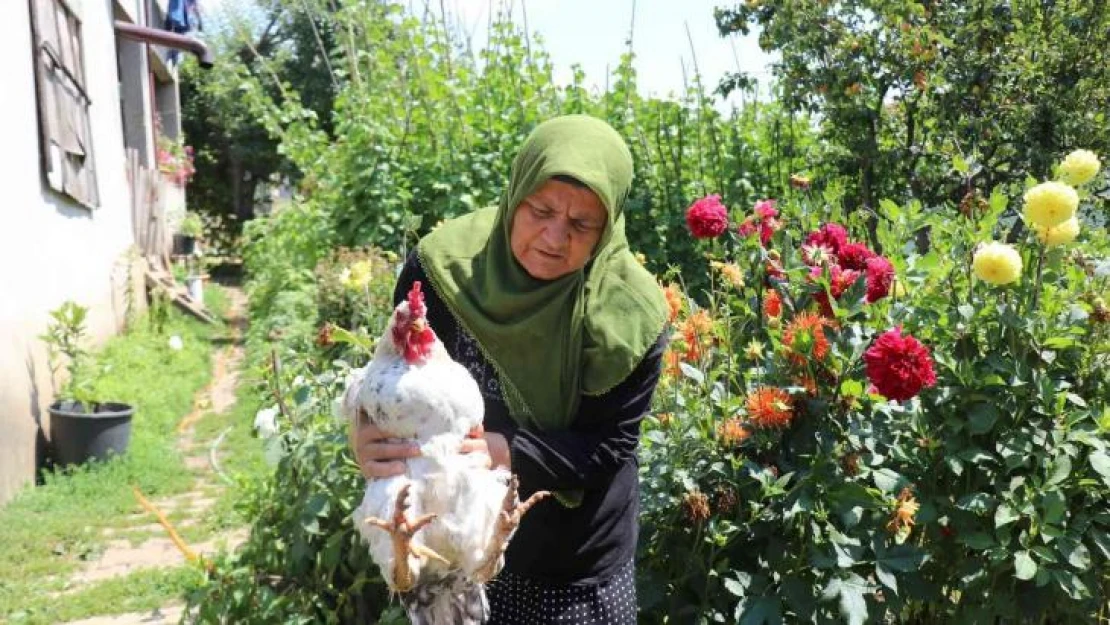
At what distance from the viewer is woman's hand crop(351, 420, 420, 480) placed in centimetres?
116

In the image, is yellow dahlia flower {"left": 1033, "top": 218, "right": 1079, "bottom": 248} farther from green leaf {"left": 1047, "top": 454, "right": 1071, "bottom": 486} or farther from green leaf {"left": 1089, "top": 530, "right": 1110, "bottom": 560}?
green leaf {"left": 1089, "top": 530, "right": 1110, "bottom": 560}

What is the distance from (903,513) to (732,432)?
0.41 metres

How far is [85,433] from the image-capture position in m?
5.21

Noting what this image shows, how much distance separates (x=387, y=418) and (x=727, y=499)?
114 centimetres

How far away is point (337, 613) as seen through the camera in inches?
90.1

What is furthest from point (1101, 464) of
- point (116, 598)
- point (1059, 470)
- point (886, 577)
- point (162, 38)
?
point (162, 38)

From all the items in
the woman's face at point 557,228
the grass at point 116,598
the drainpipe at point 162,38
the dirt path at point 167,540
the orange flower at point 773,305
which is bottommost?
the dirt path at point 167,540

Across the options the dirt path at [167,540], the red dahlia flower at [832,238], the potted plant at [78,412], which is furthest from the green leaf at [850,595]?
the potted plant at [78,412]

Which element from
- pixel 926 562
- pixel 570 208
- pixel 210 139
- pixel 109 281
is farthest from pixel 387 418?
pixel 210 139

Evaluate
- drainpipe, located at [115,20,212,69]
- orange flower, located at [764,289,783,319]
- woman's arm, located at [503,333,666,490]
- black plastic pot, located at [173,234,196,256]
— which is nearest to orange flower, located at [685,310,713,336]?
orange flower, located at [764,289,783,319]

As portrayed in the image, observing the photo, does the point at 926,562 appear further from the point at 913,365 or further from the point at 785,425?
the point at 913,365

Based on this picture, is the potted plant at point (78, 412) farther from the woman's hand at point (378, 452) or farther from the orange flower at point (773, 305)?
the woman's hand at point (378, 452)

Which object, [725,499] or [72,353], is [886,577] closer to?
[725,499]

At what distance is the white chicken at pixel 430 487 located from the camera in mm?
1141
